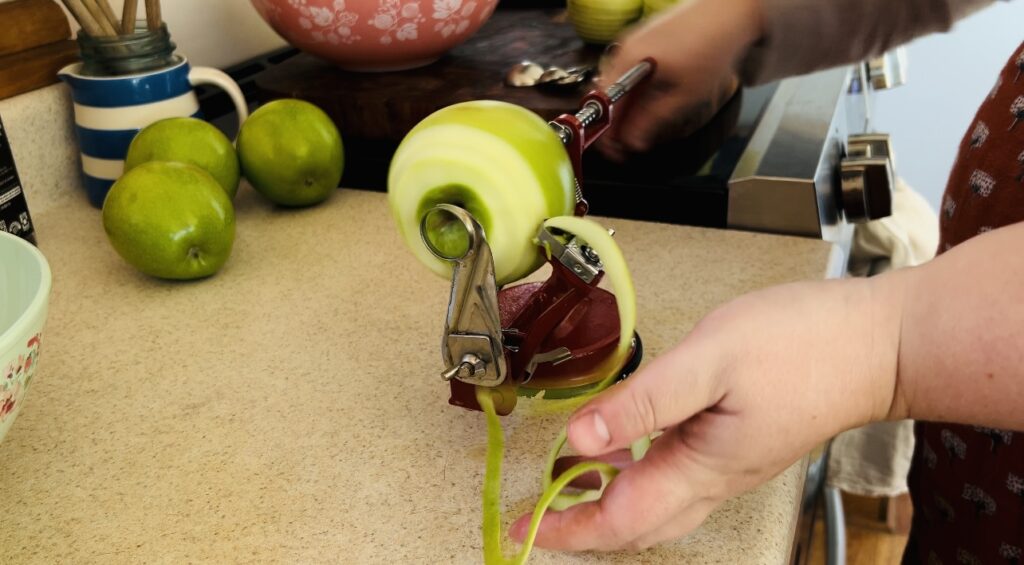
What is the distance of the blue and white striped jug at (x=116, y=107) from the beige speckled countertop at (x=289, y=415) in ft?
0.25

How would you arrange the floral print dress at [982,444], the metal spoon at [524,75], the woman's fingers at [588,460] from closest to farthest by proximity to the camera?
the woman's fingers at [588,460], the floral print dress at [982,444], the metal spoon at [524,75]

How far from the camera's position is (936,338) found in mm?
370

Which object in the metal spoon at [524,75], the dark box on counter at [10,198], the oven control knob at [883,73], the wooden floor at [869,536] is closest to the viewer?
the dark box on counter at [10,198]

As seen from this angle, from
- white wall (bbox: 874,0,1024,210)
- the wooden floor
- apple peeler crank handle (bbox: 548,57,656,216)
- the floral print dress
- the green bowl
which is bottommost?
the wooden floor

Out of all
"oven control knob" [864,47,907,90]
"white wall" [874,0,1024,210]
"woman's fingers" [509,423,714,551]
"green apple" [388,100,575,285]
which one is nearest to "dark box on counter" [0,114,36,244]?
"green apple" [388,100,575,285]

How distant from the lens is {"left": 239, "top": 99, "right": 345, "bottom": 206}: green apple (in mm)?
777

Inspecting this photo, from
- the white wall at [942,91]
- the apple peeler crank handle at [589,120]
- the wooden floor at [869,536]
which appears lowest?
the wooden floor at [869,536]

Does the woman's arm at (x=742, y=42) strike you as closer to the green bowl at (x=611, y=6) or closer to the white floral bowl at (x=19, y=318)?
the green bowl at (x=611, y=6)

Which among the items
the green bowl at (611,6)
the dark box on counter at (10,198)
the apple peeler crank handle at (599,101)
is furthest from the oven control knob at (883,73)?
the dark box on counter at (10,198)

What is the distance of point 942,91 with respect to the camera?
2.07 metres

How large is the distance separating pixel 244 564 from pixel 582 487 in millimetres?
183

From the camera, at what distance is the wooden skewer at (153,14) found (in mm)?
806

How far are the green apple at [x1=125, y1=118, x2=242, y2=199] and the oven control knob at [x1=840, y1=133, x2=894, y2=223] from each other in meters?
0.57

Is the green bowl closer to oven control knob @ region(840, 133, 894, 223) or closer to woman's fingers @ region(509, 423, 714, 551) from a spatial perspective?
oven control knob @ region(840, 133, 894, 223)
